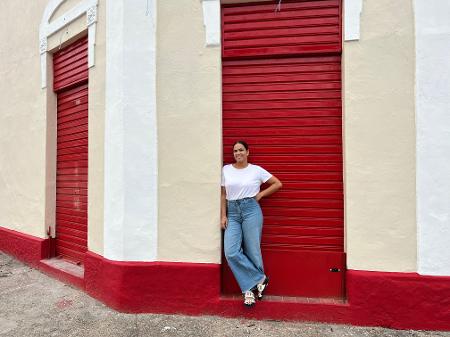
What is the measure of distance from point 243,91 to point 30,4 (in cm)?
480

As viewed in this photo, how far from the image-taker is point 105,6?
441cm

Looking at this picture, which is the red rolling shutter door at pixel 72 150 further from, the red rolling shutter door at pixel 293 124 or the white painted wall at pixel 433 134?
the white painted wall at pixel 433 134

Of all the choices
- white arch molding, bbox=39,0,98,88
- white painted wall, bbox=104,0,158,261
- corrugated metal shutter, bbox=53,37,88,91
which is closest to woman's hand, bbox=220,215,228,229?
white painted wall, bbox=104,0,158,261

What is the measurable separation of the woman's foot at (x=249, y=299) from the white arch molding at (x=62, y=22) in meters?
3.58

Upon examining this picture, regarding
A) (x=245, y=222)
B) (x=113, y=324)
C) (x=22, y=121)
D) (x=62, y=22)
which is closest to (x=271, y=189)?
(x=245, y=222)

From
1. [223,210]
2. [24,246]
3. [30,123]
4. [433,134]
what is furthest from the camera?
[30,123]

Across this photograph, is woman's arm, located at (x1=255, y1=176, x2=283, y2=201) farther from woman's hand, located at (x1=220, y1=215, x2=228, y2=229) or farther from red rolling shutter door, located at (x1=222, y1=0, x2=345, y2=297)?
woman's hand, located at (x1=220, y1=215, x2=228, y2=229)

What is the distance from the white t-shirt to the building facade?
160mm

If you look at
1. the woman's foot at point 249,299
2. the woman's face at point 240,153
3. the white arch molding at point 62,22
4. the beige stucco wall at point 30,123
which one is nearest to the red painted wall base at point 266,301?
the woman's foot at point 249,299

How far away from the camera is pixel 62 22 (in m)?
5.29

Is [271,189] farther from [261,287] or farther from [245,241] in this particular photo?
[261,287]

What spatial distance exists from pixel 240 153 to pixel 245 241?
3.30 feet

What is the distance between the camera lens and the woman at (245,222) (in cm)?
379

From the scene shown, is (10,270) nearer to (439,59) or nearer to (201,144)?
(201,144)
